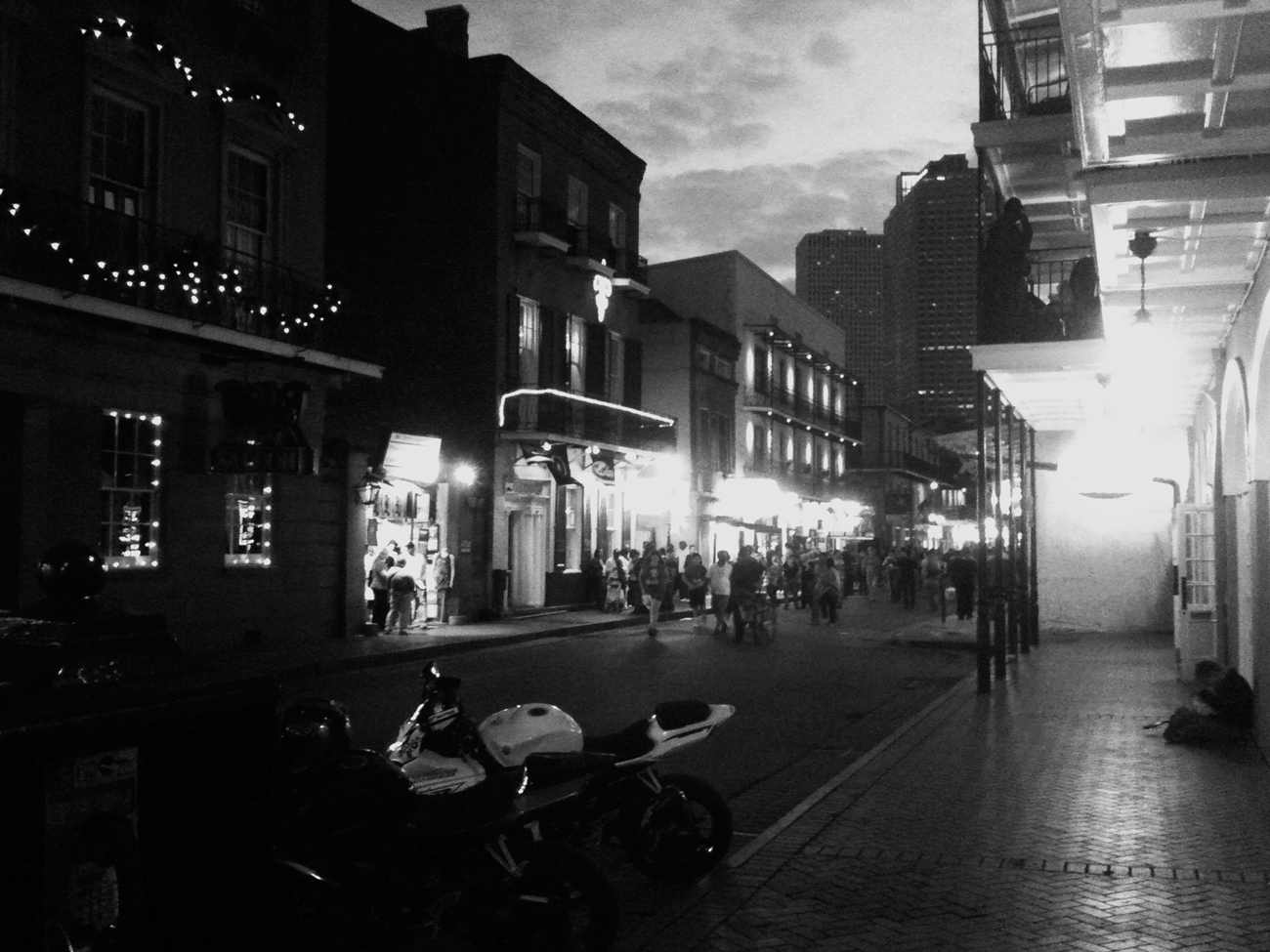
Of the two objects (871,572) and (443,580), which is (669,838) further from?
(871,572)

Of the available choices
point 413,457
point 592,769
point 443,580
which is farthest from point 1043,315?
point 443,580

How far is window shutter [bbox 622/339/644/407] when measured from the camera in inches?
1410

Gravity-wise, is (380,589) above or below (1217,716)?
above

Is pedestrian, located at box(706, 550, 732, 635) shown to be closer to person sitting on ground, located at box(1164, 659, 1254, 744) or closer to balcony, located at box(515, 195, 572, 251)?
balcony, located at box(515, 195, 572, 251)

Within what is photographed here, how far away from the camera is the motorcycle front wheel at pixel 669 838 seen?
6605 millimetres

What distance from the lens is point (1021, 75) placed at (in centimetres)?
1650

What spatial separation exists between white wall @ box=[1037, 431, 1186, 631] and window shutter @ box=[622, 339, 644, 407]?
14.5m

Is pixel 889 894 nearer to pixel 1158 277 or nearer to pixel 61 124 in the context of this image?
pixel 1158 277

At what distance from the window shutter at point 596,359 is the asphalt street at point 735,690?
9529 millimetres

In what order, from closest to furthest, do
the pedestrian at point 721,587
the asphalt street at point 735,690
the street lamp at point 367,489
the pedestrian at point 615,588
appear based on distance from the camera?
the asphalt street at point 735,690 < the street lamp at point 367,489 < the pedestrian at point 721,587 < the pedestrian at point 615,588

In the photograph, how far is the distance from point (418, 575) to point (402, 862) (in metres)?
19.6

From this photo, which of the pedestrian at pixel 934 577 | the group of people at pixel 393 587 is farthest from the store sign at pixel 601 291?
the pedestrian at pixel 934 577

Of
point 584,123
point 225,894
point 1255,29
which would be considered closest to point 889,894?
point 225,894

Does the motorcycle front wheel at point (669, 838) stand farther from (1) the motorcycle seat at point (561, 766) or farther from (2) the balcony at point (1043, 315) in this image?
(2) the balcony at point (1043, 315)
